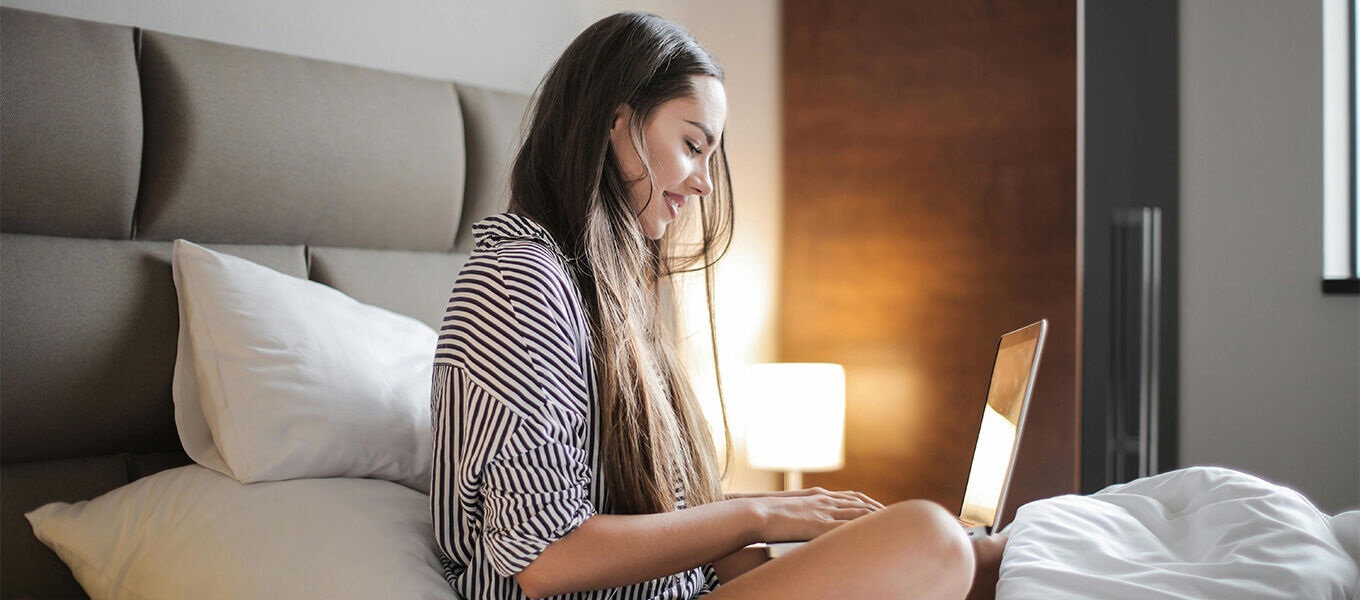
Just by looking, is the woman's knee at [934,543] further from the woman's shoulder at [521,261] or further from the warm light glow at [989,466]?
the woman's shoulder at [521,261]

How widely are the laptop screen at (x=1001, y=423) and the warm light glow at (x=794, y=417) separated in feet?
3.89

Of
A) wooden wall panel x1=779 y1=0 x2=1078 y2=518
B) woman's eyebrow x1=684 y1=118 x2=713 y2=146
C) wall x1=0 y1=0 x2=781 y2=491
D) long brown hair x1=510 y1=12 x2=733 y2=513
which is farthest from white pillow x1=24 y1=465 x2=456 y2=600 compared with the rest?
wooden wall panel x1=779 y1=0 x2=1078 y2=518

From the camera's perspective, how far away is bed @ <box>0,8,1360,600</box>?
3.68 feet

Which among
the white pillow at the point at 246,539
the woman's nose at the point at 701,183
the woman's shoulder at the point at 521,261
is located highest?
the woman's nose at the point at 701,183

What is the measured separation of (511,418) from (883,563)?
0.41 m

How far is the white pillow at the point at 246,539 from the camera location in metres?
1.10

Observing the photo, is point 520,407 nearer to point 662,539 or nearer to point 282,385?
point 662,539

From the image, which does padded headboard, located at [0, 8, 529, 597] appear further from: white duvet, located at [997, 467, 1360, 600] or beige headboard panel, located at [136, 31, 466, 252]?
white duvet, located at [997, 467, 1360, 600]

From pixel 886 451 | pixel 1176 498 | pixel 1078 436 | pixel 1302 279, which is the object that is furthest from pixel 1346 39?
pixel 1176 498

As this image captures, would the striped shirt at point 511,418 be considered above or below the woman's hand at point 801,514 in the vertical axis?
above

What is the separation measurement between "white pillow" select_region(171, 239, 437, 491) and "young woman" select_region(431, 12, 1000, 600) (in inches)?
9.8

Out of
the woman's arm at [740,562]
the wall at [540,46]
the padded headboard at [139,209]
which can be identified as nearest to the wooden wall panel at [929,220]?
the wall at [540,46]

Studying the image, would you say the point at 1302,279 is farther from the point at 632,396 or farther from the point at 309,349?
the point at 309,349

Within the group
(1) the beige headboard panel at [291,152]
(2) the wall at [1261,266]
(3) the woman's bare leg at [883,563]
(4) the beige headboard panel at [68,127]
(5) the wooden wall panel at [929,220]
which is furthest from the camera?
(2) the wall at [1261,266]
